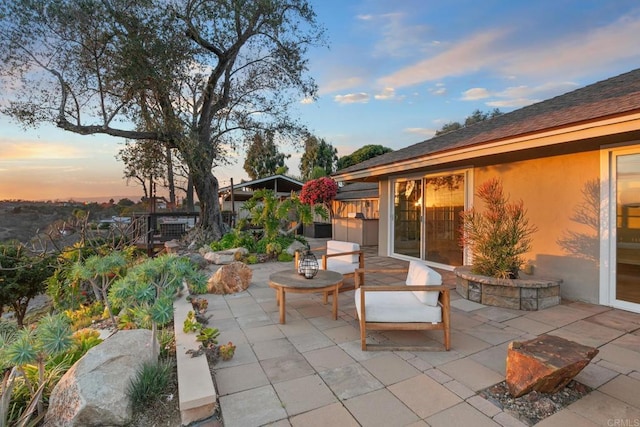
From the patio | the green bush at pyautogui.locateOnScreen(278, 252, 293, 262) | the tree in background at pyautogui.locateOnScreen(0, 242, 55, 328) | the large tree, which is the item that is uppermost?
the large tree

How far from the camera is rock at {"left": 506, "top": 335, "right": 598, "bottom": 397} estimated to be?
205 centimetres

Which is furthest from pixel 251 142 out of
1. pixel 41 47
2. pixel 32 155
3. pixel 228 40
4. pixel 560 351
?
pixel 560 351

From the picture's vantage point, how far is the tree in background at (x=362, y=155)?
Answer: 104ft

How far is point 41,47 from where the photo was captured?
7.57m

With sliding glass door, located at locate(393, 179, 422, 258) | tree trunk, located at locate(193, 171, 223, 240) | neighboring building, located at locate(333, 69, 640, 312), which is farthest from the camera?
tree trunk, located at locate(193, 171, 223, 240)

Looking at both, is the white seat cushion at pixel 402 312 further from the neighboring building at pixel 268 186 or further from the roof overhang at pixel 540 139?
the neighboring building at pixel 268 186

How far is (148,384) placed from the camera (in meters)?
2.21

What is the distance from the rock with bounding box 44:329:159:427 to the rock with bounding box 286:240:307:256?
5693mm

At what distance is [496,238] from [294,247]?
5.10 metres

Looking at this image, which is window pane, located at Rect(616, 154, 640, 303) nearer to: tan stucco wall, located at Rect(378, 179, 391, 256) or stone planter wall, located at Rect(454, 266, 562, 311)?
stone planter wall, located at Rect(454, 266, 562, 311)

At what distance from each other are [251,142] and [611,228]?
10.2 metres

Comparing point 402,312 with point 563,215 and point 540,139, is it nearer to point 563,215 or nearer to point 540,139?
point 540,139

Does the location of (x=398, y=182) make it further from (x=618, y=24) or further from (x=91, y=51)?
(x=91, y=51)

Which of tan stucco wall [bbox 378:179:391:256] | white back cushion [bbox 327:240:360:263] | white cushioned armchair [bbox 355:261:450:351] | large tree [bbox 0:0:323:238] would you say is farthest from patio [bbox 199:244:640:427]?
large tree [bbox 0:0:323:238]
